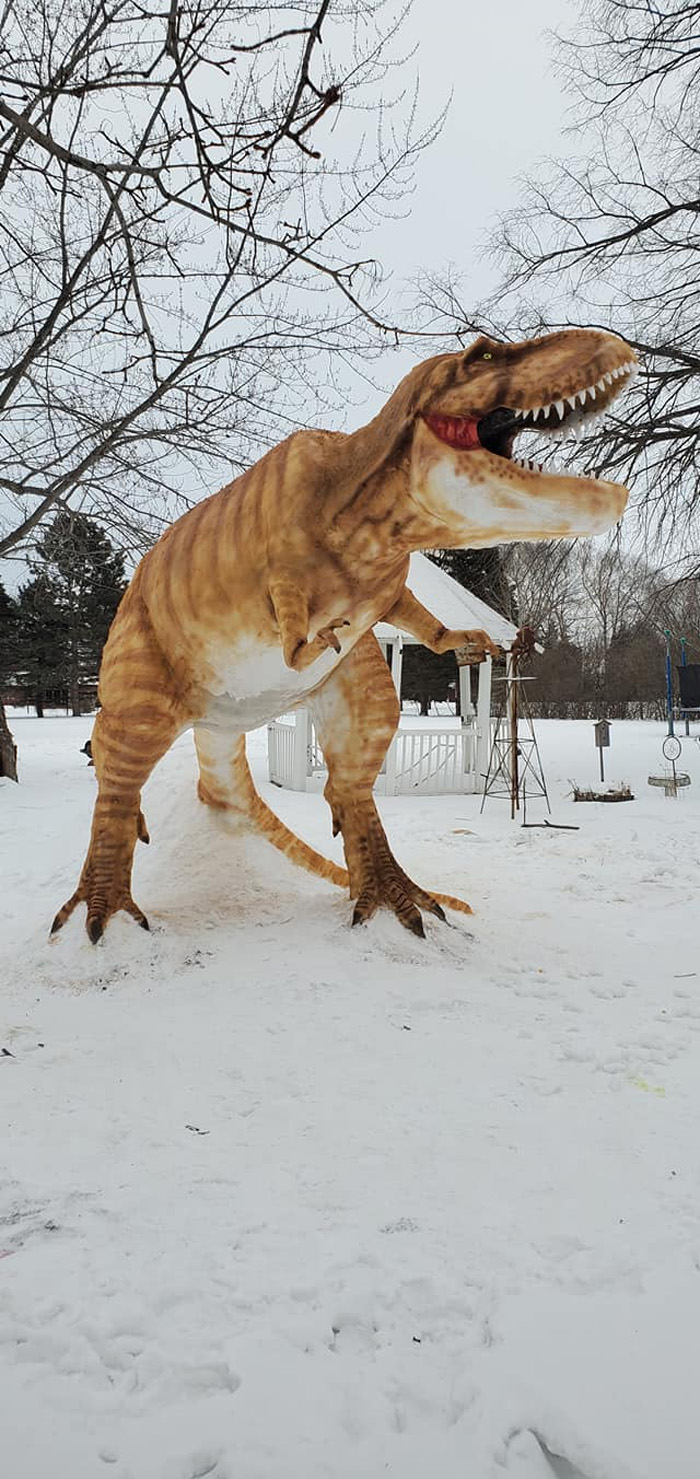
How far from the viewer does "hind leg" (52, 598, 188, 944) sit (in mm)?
3469

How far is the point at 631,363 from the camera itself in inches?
97.0

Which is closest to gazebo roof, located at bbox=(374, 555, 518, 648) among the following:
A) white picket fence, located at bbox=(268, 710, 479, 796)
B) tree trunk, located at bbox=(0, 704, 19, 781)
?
white picket fence, located at bbox=(268, 710, 479, 796)

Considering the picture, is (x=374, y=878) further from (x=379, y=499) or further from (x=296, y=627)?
(x=379, y=499)

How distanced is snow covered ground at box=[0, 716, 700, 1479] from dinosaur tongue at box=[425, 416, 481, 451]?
192 centimetres

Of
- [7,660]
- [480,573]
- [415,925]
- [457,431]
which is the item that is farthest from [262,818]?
[7,660]

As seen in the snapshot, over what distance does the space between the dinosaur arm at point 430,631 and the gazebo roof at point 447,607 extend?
611 centimetres

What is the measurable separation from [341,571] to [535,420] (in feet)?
2.80

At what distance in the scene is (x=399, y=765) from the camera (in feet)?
37.7

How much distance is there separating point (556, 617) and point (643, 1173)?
26.2 m

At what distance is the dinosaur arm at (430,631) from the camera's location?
12.5 ft

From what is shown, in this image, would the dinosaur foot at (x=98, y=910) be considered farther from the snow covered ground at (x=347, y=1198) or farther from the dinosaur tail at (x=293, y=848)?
the dinosaur tail at (x=293, y=848)

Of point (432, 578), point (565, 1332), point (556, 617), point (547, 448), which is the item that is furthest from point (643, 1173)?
point (556, 617)

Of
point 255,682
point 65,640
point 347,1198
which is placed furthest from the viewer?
point 65,640

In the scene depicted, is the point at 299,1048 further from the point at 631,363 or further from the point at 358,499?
the point at 631,363
